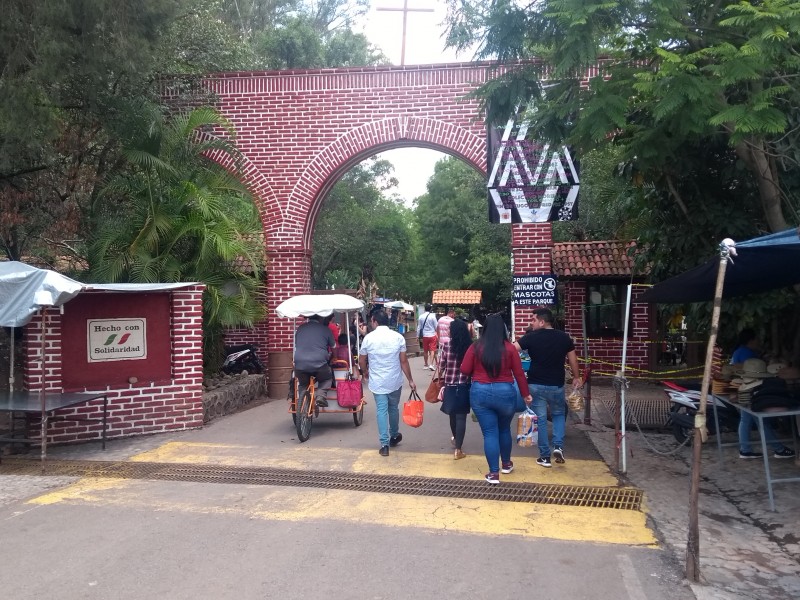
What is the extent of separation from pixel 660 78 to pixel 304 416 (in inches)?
230

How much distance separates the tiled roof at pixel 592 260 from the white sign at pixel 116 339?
28.9 ft

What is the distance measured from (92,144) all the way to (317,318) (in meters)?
5.89

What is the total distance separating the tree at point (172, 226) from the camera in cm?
1153

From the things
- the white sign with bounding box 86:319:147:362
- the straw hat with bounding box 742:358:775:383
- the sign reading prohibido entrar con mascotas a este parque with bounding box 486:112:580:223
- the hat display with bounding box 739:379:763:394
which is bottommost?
the hat display with bounding box 739:379:763:394

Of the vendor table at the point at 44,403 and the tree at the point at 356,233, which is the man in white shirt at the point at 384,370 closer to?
the vendor table at the point at 44,403

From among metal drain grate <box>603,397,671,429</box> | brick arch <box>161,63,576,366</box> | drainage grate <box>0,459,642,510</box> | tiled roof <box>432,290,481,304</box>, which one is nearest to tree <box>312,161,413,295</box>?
tiled roof <box>432,290,481,304</box>

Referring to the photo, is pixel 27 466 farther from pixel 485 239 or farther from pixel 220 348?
pixel 485 239

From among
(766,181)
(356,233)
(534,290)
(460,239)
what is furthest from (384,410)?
(460,239)

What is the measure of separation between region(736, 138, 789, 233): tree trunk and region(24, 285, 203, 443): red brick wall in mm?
7217

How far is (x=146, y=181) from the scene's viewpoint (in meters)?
11.8

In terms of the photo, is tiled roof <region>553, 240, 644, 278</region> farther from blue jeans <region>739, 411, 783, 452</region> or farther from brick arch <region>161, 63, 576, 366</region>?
blue jeans <region>739, 411, 783, 452</region>

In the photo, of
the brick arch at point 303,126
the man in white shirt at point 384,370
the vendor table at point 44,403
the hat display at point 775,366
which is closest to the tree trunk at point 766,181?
the hat display at point 775,366

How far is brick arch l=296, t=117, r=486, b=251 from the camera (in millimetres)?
13805

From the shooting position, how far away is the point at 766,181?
8.03m
